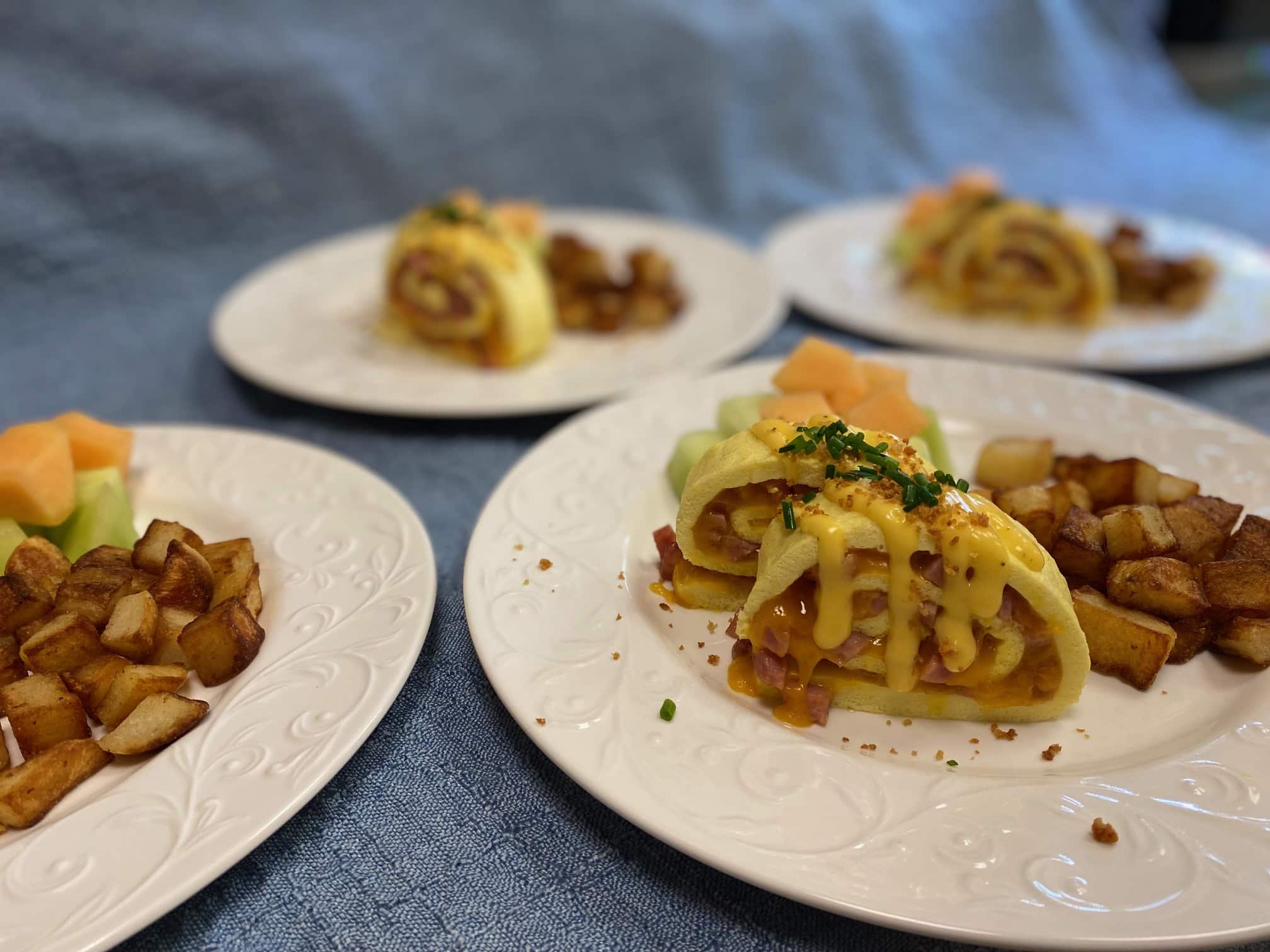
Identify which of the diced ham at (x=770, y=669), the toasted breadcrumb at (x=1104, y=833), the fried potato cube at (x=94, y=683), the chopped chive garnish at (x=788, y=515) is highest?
the chopped chive garnish at (x=788, y=515)

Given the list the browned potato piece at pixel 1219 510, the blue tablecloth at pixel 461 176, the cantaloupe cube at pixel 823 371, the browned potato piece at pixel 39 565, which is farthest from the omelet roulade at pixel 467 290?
the browned potato piece at pixel 1219 510

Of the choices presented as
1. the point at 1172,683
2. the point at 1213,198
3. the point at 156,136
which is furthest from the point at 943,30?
the point at 1172,683

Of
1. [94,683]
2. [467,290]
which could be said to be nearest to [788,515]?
[94,683]

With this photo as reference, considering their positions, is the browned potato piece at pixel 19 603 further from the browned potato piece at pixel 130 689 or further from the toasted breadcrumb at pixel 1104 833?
the toasted breadcrumb at pixel 1104 833

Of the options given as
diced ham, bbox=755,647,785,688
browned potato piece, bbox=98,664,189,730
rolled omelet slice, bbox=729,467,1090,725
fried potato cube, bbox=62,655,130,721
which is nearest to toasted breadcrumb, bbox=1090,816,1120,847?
rolled omelet slice, bbox=729,467,1090,725

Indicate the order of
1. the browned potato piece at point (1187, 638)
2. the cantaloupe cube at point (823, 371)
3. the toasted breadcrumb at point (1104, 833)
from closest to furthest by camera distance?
1. the toasted breadcrumb at point (1104, 833)
2. the browned potato piece at point (1187, 638)
3. the cantaloupe cube at point (823, 371)

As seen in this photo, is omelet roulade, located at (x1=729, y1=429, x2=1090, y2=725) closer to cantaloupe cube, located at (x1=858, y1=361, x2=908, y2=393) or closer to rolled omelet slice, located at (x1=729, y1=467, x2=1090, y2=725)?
rolled omelet slice, located at (x1=729, y1=467, x2=1090, y2=725)
